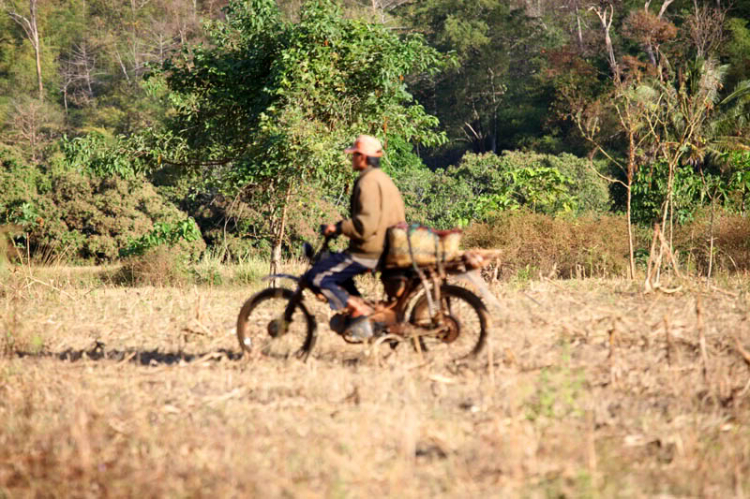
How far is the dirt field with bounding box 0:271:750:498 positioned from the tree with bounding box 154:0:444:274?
558 centimetres

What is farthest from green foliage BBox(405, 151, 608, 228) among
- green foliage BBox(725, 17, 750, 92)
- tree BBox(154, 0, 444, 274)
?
green foliage BBox(725, 17, 750, 92)

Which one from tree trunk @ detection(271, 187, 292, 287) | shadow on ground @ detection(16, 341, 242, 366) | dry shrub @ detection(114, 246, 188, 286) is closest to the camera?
shadow on ground @ detection(16, 341, 242, 366)

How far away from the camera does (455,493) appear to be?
13.8 ft

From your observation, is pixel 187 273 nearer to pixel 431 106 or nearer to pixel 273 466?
pixel 273 466

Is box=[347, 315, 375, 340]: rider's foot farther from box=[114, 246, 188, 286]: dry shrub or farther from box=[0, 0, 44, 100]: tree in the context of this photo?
box=[0, 0, 44, 100]: tree

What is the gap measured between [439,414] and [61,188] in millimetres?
22482

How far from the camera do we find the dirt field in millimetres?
4383

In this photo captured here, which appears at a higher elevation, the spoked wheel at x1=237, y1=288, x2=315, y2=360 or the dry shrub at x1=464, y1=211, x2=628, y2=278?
the dry shrub at x1=464, y1=211, x2=628, y2=278

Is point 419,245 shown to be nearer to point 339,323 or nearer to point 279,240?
point 339,323

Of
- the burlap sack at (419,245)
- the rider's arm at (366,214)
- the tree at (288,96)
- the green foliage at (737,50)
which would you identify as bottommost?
the burlap sack at (419,245)

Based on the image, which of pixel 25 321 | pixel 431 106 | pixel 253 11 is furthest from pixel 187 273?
pixel 431 106

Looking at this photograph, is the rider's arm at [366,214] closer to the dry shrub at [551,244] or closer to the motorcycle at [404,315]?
the motorcycle at [404,315]

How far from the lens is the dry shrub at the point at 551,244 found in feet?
51.8

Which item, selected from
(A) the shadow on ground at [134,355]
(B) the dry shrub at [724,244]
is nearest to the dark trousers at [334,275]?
(A) the shadow on ground at [134,355]
